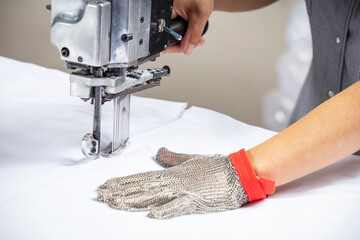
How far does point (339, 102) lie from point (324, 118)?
0.04 meters

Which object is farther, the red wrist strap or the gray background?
the gray background

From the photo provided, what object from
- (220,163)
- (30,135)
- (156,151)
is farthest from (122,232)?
(30,135)

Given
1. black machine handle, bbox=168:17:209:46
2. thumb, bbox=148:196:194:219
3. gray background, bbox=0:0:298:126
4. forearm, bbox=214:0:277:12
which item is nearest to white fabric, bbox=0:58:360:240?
thumb, bbox=148:196:194:219

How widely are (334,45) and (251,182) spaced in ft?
2.00

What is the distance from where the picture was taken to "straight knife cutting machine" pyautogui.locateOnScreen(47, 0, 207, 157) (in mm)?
949

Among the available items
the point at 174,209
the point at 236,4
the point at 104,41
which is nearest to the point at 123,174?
the point at 174,209

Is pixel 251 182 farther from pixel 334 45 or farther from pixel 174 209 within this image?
pixel 334 45

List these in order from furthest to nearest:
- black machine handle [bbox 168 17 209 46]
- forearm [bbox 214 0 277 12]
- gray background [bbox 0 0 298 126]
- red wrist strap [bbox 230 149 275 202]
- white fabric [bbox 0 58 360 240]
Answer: gray background [bbox 0 0 298 126] < forearm [bbox 214 0 277 12] < black machine handle [bbox 168 17 209 46] < red wrist strap [bbox 230 149 275 202] < white fabric [bbox 0 58 360 240]

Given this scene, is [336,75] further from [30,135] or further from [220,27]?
[220,27]

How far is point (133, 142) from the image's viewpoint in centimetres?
133

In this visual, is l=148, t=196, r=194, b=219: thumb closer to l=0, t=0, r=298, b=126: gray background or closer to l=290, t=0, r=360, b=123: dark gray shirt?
l=290, t=0, r=360, b=123: dark gray shirt

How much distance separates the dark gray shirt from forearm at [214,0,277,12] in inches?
10.9

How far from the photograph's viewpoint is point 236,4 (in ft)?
5.90

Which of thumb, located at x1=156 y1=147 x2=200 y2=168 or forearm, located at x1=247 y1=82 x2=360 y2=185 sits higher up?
forearm, located at x1=247 y1=82 x2=360 y2=185
